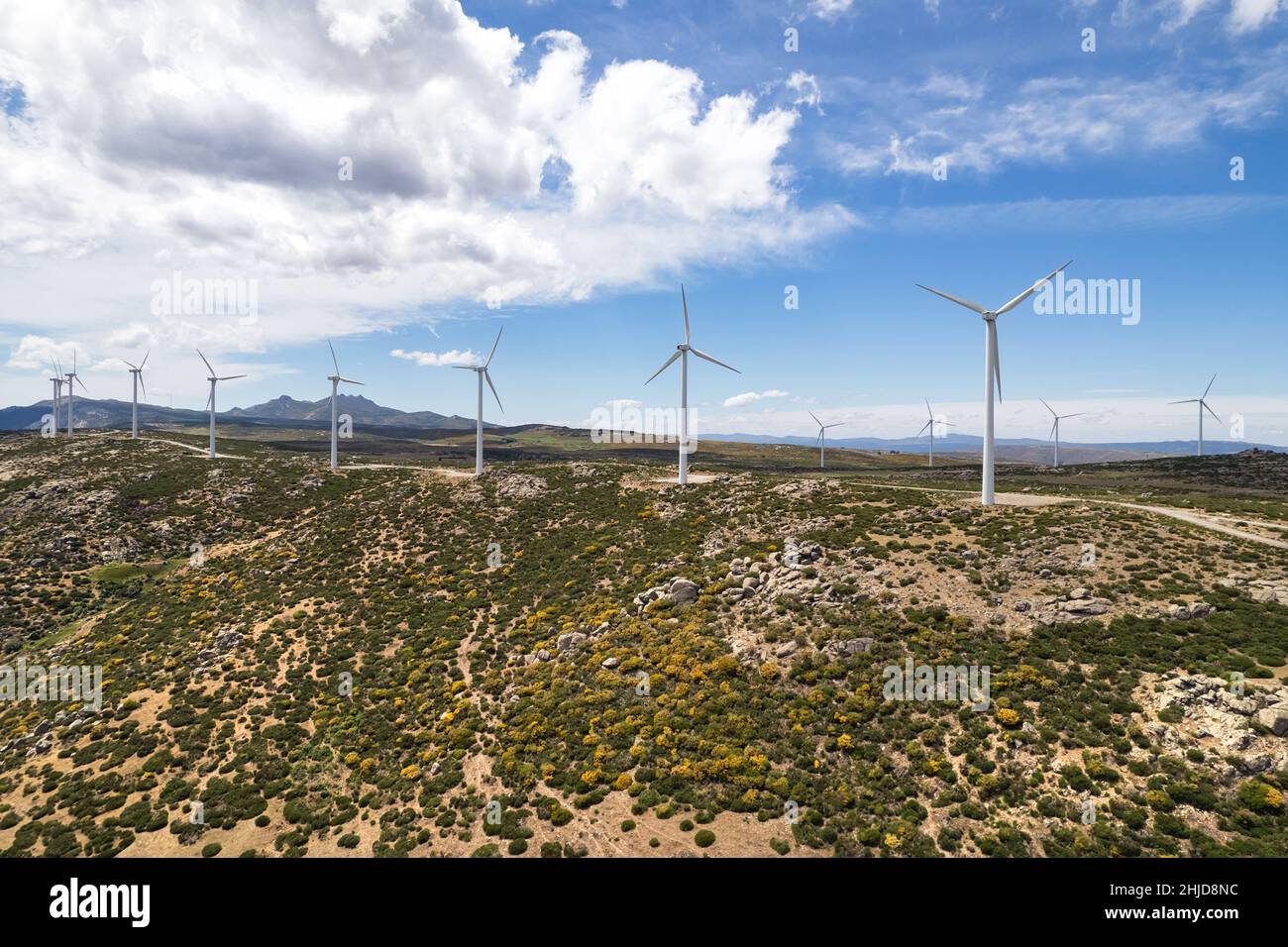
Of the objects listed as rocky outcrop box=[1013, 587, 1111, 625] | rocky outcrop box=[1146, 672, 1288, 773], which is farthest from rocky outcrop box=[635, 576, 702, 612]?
rocky outcrop box=[1146, 672, 1288, 773]

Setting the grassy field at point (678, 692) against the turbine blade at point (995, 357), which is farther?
the turbine blade at point (995, 357)

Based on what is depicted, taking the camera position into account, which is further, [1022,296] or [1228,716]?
[1022,296]

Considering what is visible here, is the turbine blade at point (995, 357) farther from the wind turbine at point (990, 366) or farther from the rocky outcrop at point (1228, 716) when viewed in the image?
the rocky outcrop at point (1228, 716)

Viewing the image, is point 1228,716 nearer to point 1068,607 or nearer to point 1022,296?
point 1068,607

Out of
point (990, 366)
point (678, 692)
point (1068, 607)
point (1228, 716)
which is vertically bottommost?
point (678, 692)

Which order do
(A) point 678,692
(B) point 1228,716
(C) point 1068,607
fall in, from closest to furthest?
(B) point 1228,716 < (C) point 1068,607 < (A) point 678,692

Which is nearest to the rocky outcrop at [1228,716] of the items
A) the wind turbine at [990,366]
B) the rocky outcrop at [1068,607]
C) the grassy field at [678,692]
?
the grassy field at [678,692]

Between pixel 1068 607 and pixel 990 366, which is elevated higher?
pixel 990 366

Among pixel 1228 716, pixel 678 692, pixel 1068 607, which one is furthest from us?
pixel 678 692

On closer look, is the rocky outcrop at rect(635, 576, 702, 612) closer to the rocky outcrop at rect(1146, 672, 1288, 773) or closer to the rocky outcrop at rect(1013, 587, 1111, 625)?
the rocky outcrop at rect(1013, 587, 1111, 625)

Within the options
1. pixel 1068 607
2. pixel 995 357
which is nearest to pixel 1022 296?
pixel 995 357
